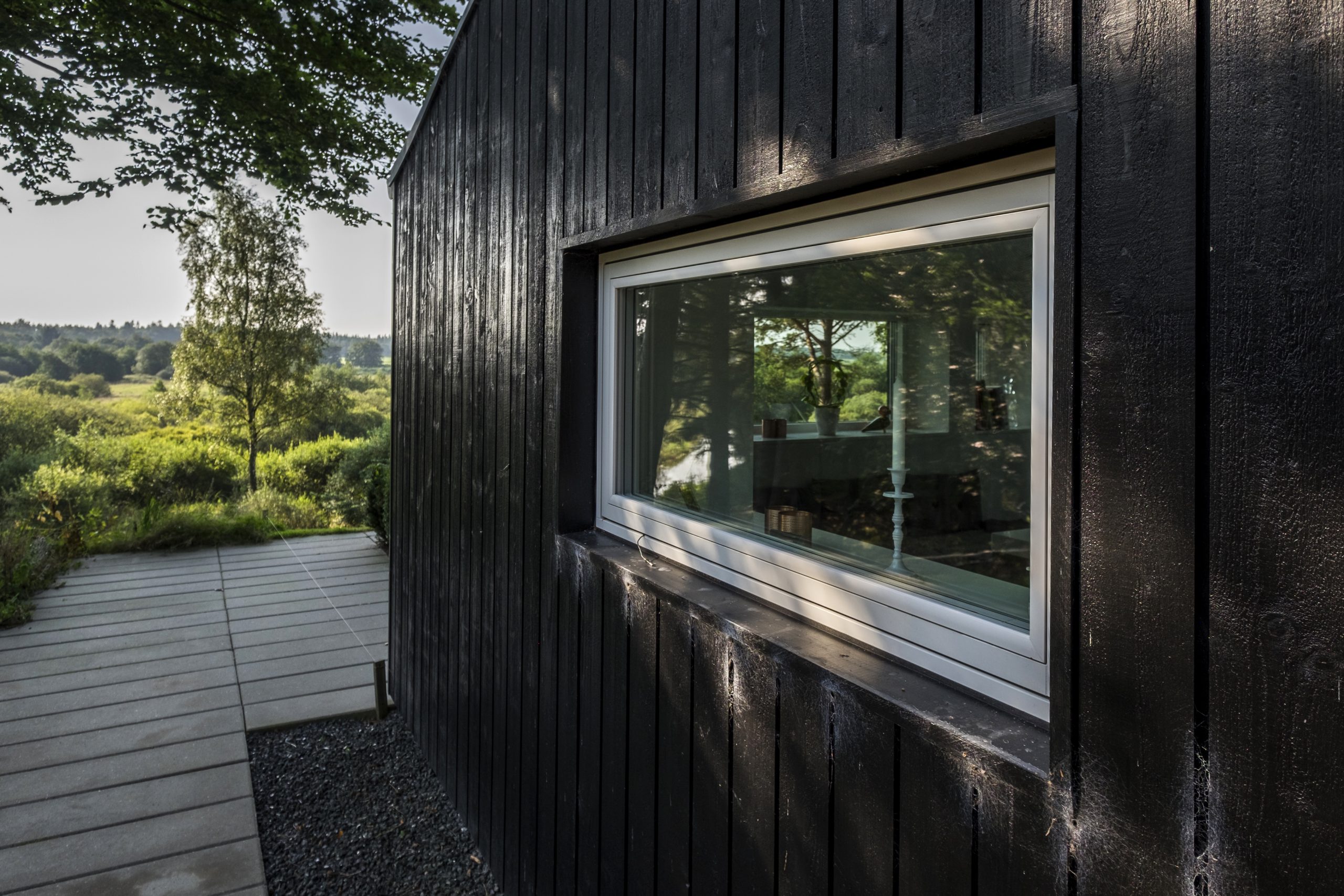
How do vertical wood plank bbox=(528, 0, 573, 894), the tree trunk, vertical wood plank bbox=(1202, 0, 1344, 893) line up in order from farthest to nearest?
1. the tree trunk
2. vertical wood plank bbox=(528, 0, 573, 894)
3. vertical wood plank bbox=(1202, 0, 1344, 893)

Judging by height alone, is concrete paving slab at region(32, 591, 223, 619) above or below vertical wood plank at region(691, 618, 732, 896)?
below

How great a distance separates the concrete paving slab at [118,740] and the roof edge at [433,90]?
2.61 metres

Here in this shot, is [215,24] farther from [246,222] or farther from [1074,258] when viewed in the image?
[1074,258]

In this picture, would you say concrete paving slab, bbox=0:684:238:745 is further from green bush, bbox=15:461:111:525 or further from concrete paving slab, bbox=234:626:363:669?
green bush, bbox=15:461:111:525

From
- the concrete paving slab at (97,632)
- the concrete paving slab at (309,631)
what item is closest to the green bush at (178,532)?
the concrete paving slab at (97,632)

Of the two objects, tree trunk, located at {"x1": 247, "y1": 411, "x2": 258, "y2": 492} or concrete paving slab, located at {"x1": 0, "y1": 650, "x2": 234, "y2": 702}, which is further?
tree trunk, located at {"x1": 247, "y1": 411, "x2": 258, "y2": 492}

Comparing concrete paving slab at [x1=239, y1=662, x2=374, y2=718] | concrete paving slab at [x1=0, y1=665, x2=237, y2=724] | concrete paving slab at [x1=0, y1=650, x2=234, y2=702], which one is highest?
concrete paving slab at [x1=0, y1=650, x2=234, y2=702]

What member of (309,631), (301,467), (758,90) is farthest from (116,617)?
(301,467)

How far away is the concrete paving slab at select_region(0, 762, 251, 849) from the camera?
264 centimetres

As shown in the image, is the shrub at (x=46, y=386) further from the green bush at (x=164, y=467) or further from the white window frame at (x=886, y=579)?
the white window frame at (x=886, y=579)

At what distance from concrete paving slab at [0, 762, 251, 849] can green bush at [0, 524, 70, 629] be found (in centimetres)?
263

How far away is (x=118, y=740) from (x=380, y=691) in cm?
101

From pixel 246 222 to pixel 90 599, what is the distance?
643 cm

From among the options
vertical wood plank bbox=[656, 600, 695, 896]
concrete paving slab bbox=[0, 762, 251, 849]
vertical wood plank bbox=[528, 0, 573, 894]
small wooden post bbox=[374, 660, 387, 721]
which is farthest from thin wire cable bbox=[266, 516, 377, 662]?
vertical wood plank bbox=[656, 600, 695, 896]
